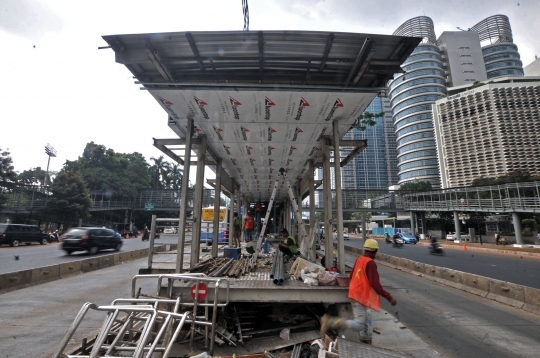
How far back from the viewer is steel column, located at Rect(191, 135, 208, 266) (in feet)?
19.7

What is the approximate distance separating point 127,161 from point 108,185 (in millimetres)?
9070

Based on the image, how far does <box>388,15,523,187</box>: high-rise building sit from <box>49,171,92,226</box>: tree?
82.8 meters

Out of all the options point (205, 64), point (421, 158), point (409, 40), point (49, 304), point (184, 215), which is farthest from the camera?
point (421, 158)

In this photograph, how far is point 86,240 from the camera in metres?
14.6

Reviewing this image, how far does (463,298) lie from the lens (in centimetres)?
750

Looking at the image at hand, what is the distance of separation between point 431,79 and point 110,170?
92.6 metres

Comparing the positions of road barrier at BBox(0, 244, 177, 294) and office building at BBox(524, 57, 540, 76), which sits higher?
office building at BBox(524, 57, 540, 76)

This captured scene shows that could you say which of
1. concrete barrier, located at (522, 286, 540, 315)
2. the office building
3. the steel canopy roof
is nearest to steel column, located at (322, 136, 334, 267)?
the steel canopy roof

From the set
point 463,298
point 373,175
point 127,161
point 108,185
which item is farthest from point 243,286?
point 373,175

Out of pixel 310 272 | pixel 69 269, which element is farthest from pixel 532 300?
pixel 69 269

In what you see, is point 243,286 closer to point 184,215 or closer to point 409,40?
point 184,215

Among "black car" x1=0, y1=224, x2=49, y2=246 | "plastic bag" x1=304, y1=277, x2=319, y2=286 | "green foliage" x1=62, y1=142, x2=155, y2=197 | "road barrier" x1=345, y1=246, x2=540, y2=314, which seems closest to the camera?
"plastic bag" x1=304, y1=277, x2=319, y2=286

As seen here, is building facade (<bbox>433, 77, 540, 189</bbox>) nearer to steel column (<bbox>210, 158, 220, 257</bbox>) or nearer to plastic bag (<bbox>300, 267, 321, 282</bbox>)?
steel column (<bbox>210, 158, 220, 257</bbox>)

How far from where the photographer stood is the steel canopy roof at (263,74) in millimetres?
4113
